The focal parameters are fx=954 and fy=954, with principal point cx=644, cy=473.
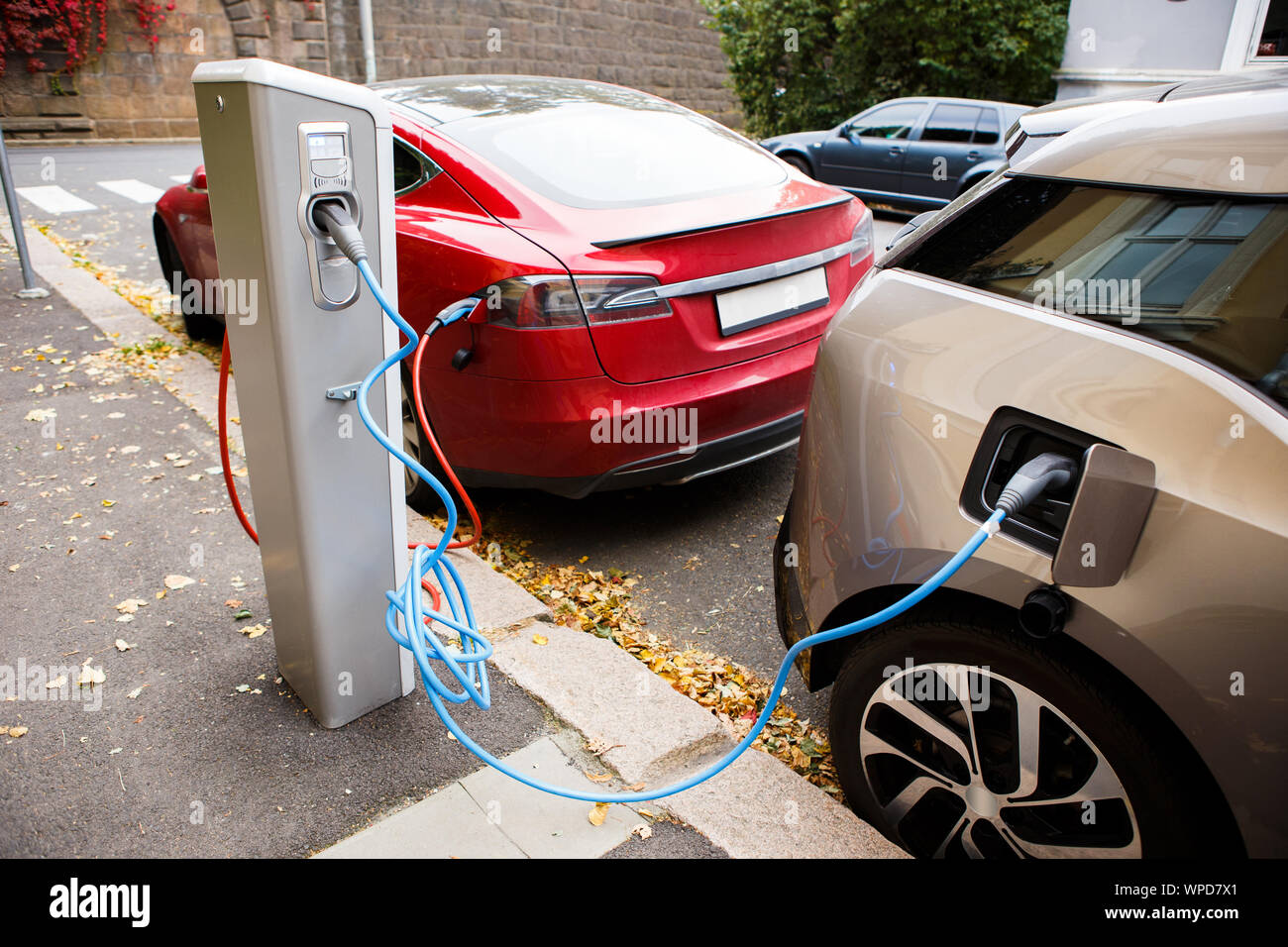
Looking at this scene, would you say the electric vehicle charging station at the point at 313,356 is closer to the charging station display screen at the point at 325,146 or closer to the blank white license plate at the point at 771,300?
the charging station display screen at the point at 325,146

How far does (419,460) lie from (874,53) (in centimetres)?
1689

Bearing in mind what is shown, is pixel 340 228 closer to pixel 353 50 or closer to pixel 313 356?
pixel 313 356

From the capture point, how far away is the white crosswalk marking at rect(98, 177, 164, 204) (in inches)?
438

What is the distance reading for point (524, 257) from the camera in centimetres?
316

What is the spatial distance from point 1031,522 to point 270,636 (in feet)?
7.31

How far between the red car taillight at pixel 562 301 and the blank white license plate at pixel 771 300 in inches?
14.6

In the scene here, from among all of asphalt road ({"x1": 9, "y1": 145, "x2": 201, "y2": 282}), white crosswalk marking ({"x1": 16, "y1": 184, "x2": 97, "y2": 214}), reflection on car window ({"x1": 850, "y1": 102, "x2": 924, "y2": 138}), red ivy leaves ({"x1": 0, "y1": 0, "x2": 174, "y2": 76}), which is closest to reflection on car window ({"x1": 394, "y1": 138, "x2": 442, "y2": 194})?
asphalt road ({"x1": 9, "y1": 145, "x2": 201, "y2": 282})

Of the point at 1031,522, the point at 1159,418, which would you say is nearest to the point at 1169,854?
the point at 1031,522

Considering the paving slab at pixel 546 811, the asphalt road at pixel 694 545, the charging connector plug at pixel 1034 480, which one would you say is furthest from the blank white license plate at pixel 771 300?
the charging connector plug at pixel 1034 480

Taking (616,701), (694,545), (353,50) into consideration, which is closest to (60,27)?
(353,50)

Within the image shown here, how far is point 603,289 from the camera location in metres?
3.13

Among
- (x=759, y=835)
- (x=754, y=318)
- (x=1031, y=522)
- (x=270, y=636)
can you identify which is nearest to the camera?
(x=1031, y=522)
